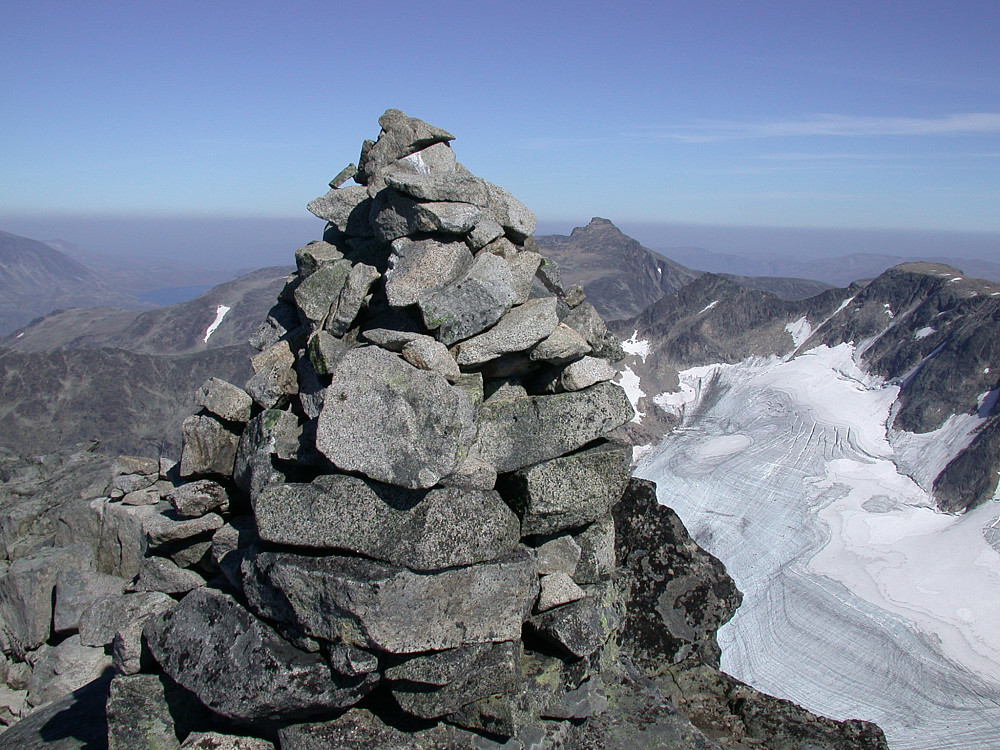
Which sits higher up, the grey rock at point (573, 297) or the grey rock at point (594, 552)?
the grey rock at point (573, 297)

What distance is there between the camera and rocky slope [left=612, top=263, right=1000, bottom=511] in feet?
235

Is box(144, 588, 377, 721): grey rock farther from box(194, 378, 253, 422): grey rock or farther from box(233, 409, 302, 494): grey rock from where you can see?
box(194, 378, 253, 422): grey rock

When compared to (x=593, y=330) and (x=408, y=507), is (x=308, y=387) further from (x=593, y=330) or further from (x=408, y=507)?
(x=593, y=330)

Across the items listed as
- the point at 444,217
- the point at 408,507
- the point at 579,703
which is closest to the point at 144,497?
the point at 408,507

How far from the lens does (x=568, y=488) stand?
350 inches

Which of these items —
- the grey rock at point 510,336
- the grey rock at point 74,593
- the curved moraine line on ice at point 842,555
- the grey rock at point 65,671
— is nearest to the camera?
the grey rock at point 510,336

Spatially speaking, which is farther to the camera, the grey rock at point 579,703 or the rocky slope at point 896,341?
the rocky slope at point 896,341

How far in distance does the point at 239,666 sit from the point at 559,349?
5830mm

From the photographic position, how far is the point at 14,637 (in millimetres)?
12148

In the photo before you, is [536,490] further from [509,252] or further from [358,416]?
[509,252]

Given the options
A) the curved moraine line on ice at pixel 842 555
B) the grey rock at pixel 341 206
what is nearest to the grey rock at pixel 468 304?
the grey rock at pixel 341 206

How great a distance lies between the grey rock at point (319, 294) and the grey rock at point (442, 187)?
171 centimetres

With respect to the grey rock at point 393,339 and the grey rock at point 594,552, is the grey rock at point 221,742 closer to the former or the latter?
the grey rock at point 594,552

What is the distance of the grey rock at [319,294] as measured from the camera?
1028 centimetres
